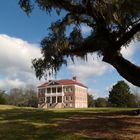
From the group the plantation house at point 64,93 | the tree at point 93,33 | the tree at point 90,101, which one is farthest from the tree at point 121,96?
the tree at point 93,33

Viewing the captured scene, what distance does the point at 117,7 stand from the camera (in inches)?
677

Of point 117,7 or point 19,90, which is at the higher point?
point 19,90

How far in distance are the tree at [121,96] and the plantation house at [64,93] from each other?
137 ft

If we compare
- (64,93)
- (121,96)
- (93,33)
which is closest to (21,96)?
(64,93)

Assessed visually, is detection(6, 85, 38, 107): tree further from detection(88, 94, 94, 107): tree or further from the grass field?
the grass field

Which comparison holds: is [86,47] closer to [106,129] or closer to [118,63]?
[118,63]

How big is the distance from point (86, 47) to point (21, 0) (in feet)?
15.3

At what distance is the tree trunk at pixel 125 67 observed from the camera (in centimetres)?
1933

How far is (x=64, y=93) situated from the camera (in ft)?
438

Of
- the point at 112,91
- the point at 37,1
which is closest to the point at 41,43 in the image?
the point at 37,1

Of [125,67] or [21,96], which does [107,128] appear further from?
[21,96]

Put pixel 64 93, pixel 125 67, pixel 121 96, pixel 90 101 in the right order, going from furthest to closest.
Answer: pixel 64 93
pixel 90 101
pixel 121 96
pixel 125 67

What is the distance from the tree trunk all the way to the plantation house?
111m

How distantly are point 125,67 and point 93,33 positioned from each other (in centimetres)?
308
